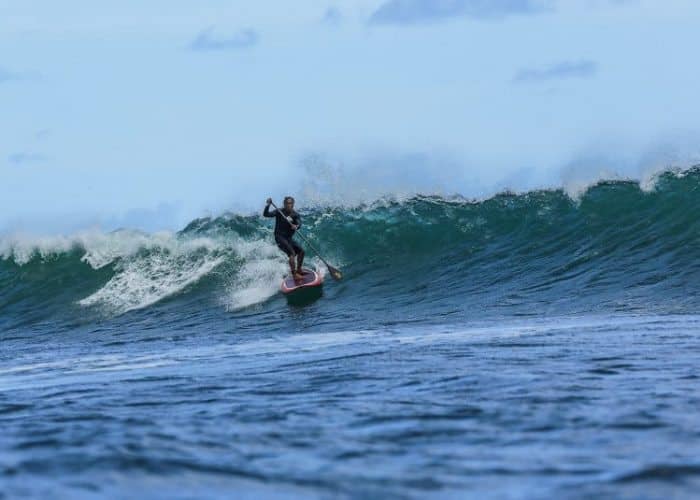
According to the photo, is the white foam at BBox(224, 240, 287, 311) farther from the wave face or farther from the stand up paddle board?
the stand up paddle board

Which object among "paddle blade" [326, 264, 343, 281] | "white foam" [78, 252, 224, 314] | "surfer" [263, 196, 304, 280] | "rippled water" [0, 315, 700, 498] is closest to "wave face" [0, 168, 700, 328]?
"white foam" [78, 252, 224, 314]

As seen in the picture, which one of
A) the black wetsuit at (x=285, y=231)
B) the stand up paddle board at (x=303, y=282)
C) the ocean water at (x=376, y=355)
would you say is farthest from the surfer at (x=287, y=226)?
the ocean water at (x=376, y=355)

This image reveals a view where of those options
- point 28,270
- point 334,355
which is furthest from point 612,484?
point 28,270

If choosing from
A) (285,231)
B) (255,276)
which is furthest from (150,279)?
(285,231)

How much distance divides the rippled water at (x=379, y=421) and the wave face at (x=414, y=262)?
18.0 feet

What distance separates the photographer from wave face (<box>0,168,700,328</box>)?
63.2ft

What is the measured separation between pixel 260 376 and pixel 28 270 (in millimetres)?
18500

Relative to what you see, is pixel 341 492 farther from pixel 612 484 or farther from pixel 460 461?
pixel 612 484

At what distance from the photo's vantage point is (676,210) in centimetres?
2327

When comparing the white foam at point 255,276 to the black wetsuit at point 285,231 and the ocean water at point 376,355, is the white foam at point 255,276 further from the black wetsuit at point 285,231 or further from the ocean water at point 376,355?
the black wetsuit at point 285,231

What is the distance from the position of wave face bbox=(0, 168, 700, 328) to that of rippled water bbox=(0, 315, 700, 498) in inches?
216

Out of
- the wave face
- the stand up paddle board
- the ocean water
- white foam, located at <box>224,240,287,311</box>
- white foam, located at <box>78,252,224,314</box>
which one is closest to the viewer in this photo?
the ocean water

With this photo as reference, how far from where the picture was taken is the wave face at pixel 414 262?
1925cm

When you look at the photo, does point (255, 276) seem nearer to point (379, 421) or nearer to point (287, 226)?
point (287, 226)
